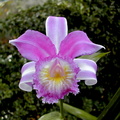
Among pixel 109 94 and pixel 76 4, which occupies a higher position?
pixel 76 4

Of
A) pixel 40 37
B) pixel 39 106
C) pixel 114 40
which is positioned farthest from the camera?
pixel 114 40

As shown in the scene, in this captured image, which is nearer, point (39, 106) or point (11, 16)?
point (39, 106)

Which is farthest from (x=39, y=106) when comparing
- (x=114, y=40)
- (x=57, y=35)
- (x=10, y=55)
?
(x=57, y=35)

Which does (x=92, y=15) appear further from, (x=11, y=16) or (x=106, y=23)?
(x=11, y=16)

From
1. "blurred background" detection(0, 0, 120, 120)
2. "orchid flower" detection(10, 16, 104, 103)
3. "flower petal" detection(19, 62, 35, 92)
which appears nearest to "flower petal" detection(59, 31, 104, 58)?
"orchid flower" detection(10, 16, 104, 103)

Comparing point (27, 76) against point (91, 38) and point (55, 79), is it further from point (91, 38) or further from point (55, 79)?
point (91, 38)

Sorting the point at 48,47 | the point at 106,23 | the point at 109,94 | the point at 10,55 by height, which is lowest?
the point at 109,94

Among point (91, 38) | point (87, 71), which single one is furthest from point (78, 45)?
point (91, 38)
